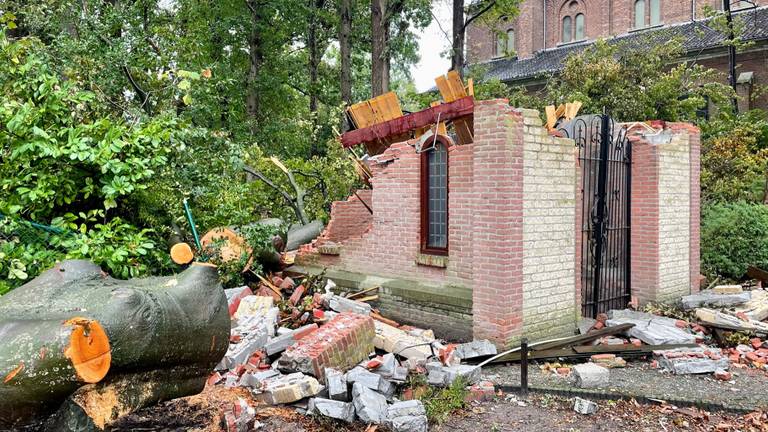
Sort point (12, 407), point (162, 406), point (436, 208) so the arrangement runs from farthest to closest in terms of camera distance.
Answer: point (436, 208), point (162, 406), point (12, 407)

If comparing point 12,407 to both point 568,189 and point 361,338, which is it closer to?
point 361,338

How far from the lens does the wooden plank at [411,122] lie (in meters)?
8.20

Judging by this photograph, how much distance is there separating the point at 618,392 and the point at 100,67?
8.78m

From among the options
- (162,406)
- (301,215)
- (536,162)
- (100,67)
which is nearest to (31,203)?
(162,406)

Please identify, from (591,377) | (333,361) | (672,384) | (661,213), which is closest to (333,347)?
(333,361)

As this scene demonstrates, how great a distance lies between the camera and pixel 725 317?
26.5 ft

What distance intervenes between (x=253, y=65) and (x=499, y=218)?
16.7m

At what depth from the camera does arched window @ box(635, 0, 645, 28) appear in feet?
96.6

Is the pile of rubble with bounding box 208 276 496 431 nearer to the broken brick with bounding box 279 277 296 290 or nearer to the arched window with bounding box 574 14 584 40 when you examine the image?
the broken brick with bounding box 279 277 296 290

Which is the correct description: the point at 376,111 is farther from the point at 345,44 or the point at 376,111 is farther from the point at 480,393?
the point at 345,44

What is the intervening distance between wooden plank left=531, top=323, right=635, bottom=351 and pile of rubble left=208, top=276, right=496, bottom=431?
81 centimetres

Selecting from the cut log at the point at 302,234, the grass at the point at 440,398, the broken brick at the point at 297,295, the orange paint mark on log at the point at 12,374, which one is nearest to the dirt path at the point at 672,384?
the grass at the point at 440,398

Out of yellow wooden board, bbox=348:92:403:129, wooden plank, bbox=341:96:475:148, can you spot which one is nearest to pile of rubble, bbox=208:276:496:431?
wooden plank, bbox=341:96:475:148

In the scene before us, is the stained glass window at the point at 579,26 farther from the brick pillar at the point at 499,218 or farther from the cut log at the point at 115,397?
the cut log at the point at 115,397
